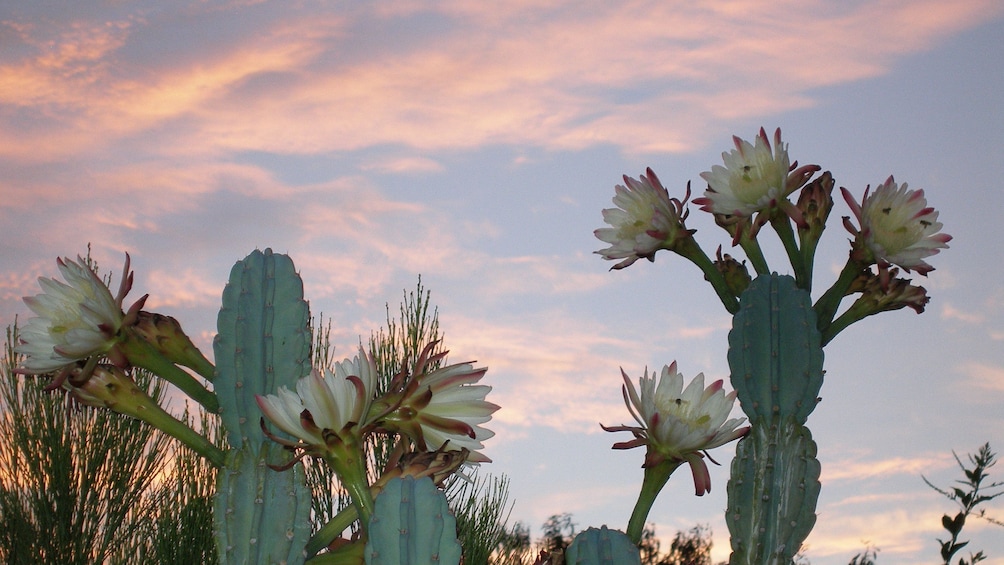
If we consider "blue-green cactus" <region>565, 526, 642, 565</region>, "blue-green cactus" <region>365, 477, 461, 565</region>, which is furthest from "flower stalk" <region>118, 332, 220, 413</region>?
"blue-green cactus" <region>565, 526, 642, 565</region>

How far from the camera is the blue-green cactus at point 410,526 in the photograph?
1612 mm

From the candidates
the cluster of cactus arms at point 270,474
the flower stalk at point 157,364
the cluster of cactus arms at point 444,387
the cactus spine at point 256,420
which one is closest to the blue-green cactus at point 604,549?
the cluster of cactus arms at point 444,387

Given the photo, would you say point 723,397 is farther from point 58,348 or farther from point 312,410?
point 58,348

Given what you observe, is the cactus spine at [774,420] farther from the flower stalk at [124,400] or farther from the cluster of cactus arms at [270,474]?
the flower stalk at [124,400]

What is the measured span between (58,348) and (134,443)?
500cm

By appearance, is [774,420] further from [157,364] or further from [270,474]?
[157,364]

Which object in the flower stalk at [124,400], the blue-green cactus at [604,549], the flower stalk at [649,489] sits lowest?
the blue-green cactus at [604,549]

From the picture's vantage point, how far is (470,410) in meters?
1.68

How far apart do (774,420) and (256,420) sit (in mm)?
1334

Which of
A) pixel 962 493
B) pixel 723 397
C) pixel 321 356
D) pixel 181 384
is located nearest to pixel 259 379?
pixel 181 384

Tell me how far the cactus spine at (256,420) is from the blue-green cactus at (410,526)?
0.27 metres

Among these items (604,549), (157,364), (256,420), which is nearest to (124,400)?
(157,364)

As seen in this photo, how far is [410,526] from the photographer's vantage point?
1.61 metres

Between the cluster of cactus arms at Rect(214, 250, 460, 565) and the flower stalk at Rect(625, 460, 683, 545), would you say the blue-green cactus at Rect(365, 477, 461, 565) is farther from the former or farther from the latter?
the flower stalk at Rect(625, 460, 683, 545)
